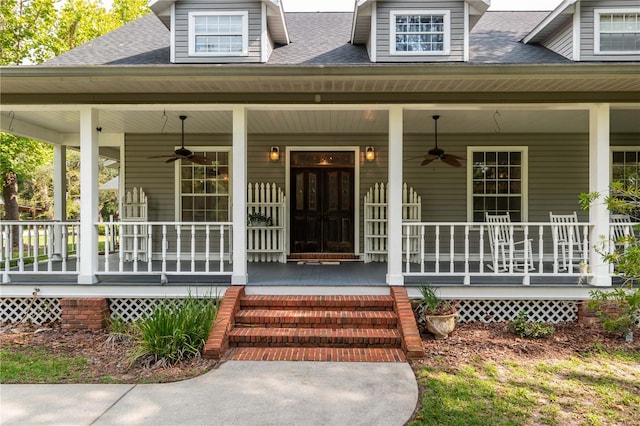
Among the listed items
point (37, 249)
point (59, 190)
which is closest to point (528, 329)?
point (37, 249)

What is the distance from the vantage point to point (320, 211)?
27.2ft

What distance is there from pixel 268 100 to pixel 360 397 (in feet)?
12.5

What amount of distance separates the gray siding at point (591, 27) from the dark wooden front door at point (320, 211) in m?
4.38

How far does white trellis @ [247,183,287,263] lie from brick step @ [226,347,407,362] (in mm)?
3322

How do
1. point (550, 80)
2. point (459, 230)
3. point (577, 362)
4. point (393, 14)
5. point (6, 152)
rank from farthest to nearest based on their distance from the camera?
point (6, 152) < point (459, 230) < point (393, 14) < point (550, 80) < point (577, 362)

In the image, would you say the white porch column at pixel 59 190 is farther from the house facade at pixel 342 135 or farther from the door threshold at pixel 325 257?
the door threshold at pixel 325 257

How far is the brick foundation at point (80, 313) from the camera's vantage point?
512 centimetres

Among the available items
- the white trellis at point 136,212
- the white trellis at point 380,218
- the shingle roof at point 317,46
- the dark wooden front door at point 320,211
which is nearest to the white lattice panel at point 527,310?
the white trellis at point 380,218

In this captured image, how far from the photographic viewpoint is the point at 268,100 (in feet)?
17.3

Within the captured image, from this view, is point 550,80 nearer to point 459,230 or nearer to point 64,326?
point 459,230

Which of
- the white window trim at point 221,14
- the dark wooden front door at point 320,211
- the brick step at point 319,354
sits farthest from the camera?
the dark wooden front door at point 320,211

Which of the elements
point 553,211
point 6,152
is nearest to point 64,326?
point 553,211

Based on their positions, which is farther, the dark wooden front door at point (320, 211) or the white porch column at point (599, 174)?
the dark wooden front door at point (320, 211)

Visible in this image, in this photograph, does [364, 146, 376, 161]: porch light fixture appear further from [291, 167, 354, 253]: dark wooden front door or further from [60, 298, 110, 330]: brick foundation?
[60, 298, 110, 330]: brick foundation
